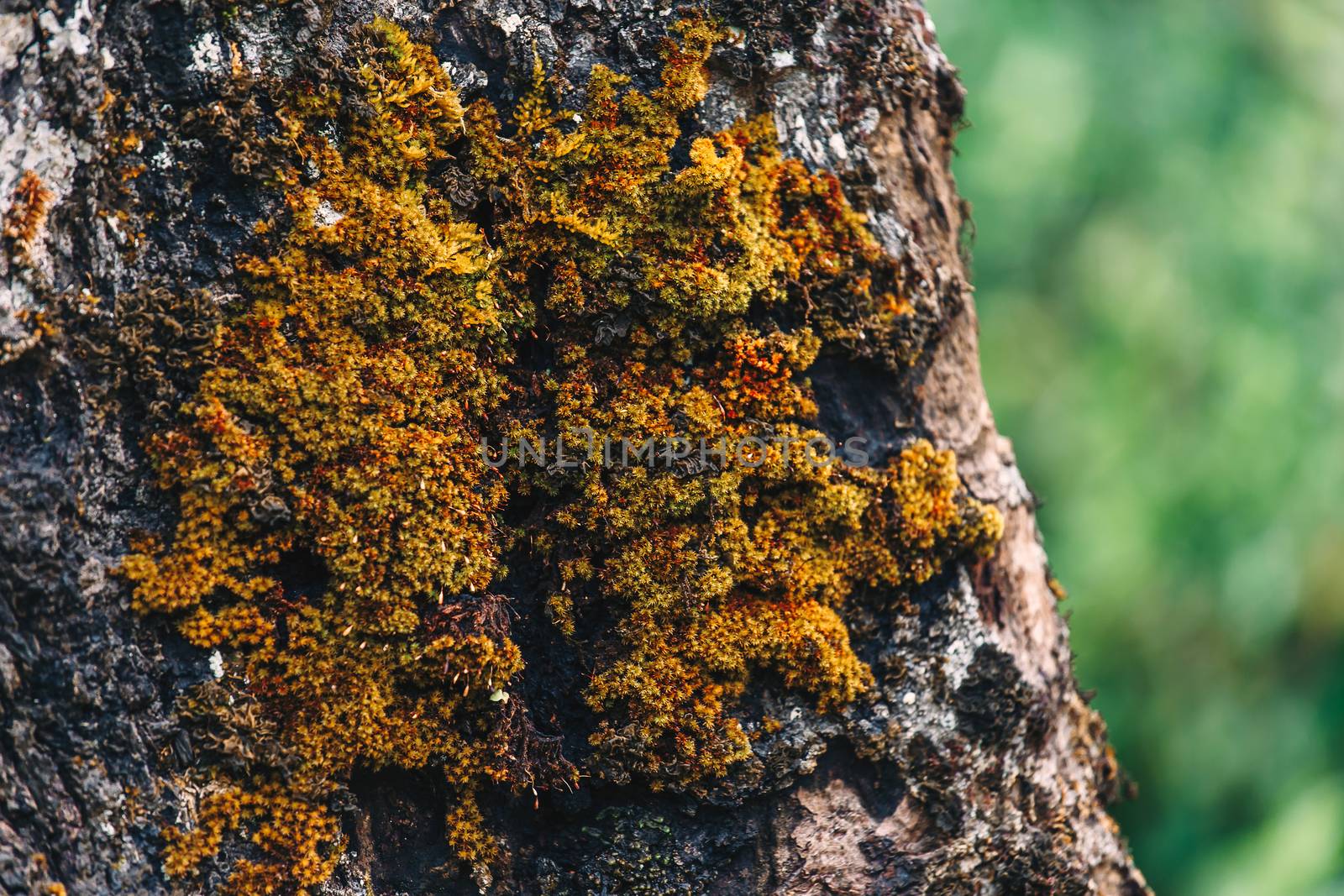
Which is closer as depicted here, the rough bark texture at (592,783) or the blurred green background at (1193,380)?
the rough bark texture at (592,783)

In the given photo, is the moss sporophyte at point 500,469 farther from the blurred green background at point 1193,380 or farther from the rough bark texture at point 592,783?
the blurred green background at point 1193,380

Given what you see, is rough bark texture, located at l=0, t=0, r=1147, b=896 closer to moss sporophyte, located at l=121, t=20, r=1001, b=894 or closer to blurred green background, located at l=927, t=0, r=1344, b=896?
moss sporophyte, located at l=121, t=20, r=1001, b=894

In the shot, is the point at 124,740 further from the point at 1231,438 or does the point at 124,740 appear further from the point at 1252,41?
the point at 1252,41

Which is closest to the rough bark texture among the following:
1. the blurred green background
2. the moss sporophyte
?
the moss sporophyte

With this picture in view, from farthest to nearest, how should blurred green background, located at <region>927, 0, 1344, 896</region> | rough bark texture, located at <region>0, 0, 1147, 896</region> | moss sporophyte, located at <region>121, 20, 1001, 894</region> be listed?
1. blurred green background, located at <region>927, 0, 1344, 896</region>
2. moss sporophyte, located at <region>121, 20, 1001, 894</region>
3. rough bark texture, located at <region>0, 0, 1147, 896</region>

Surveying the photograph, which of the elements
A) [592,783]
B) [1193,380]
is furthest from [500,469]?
[1193,380]

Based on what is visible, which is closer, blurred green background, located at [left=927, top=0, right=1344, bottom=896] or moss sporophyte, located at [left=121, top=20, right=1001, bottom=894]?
moss sporophyte, located at [left=121, top=20, right=1001, bottom=894]

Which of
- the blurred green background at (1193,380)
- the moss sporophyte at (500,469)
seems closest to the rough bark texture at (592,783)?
the moss sporophyte at (500,469)
